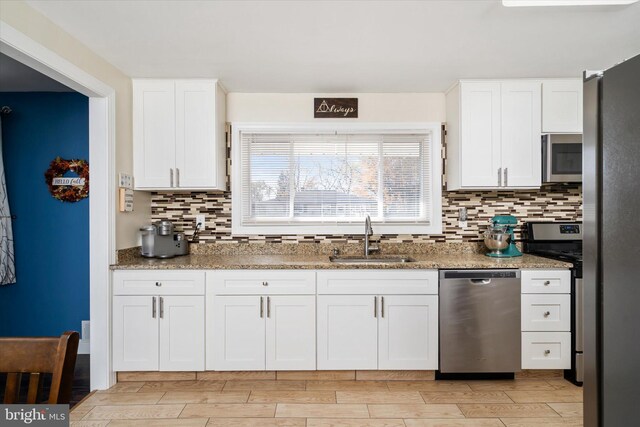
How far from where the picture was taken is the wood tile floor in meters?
2.37

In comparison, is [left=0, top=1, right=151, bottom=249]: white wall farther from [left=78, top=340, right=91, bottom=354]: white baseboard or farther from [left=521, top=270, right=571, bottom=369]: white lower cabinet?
[left=521, top=270, right=571, bottom=369]: white lower cabinet

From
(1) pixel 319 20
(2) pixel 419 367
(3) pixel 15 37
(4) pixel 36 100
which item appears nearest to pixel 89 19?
(3) pixel 15 37

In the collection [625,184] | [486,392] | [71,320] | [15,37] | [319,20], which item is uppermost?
[319,20]

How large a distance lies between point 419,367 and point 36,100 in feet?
12.6

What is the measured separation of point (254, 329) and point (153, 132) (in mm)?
1677

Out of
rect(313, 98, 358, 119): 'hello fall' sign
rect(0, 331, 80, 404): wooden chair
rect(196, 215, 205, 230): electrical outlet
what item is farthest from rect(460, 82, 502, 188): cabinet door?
rect(0, 331, 80, 404): wooden chair

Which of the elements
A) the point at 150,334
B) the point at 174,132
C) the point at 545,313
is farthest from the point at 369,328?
the point at 174,132

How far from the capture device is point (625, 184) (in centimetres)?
79

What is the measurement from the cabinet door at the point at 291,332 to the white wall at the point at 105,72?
127 cm

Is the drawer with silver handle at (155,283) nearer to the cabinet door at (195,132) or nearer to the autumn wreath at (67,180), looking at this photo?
the cabinet door at (195,132)

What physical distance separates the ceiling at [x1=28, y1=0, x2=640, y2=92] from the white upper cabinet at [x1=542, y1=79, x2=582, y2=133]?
11 centimetres

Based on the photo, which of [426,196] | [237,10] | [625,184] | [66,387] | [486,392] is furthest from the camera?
[426,196]

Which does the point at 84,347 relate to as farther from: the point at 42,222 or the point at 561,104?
the point at 561,104

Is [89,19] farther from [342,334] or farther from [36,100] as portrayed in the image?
[342,334]
